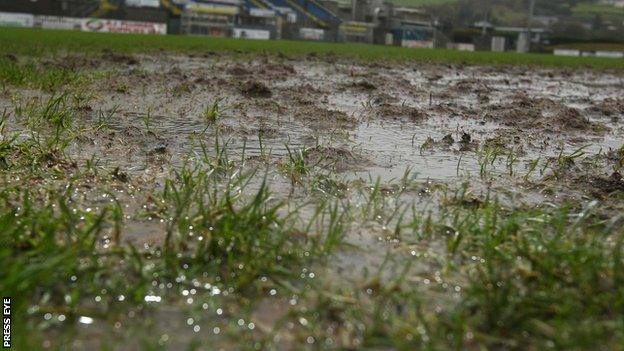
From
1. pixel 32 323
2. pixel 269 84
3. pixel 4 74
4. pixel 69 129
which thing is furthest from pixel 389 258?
pixel 269 84

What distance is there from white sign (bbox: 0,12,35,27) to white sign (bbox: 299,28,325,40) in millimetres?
18562

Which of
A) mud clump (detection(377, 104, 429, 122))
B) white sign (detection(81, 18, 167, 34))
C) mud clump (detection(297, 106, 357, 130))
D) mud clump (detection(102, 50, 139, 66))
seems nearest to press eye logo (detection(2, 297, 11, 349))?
mud clump (detection(297, 106, 357, 130))

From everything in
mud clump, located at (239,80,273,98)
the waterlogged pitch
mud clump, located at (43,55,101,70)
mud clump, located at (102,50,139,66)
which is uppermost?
mud clump, located at (102,50,139,66)

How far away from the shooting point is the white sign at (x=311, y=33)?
4916 cm

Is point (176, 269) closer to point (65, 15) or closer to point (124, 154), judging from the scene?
point (124, 154)

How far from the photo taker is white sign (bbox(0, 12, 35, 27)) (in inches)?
1483

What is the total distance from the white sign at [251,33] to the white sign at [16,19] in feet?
44.3

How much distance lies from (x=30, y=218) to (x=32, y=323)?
1.85 ft

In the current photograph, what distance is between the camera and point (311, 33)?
49.8 m

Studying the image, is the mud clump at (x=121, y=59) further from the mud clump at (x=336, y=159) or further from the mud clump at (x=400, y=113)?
the mud clump at (x=336, y=159)

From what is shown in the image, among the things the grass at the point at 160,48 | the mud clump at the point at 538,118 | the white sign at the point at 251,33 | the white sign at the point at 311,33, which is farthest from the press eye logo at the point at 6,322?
the white sign at the point at 311,33

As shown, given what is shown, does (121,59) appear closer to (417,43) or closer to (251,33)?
(251,33)

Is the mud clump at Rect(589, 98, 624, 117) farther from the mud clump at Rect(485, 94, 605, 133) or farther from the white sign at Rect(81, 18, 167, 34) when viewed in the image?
the white sign at Rect(81, 18, 167, 34)

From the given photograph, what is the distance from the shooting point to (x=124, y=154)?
344 centimetres
